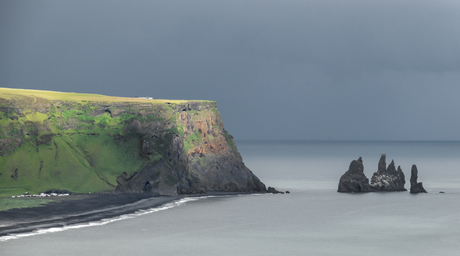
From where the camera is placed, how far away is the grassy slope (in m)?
118

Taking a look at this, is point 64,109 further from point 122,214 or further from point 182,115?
point 122,214

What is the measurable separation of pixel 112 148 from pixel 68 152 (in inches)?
365

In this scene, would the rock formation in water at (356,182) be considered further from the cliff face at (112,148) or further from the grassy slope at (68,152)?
the grassy slope at (68,152)

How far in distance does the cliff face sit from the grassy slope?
18 cm

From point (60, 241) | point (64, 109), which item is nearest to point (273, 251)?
point (60, 241)

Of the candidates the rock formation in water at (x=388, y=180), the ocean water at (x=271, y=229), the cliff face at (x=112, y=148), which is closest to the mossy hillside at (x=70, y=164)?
the cliff face at (x=112, y=148)

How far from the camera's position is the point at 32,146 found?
122312mm

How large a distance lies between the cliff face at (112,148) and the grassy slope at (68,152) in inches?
6.9

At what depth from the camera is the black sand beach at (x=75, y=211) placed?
85.9 meters

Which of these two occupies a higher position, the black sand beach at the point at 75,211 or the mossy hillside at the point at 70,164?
the mossy hillside at the point at 70,164

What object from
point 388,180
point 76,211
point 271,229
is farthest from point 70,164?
point 388,180

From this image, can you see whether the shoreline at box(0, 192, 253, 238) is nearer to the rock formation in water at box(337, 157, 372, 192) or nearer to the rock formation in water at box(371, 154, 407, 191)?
the rock formation in water at box(337, 157, 372, 192)

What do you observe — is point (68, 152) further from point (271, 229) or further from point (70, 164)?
point (271, 229)

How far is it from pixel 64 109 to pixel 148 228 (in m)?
52.8
